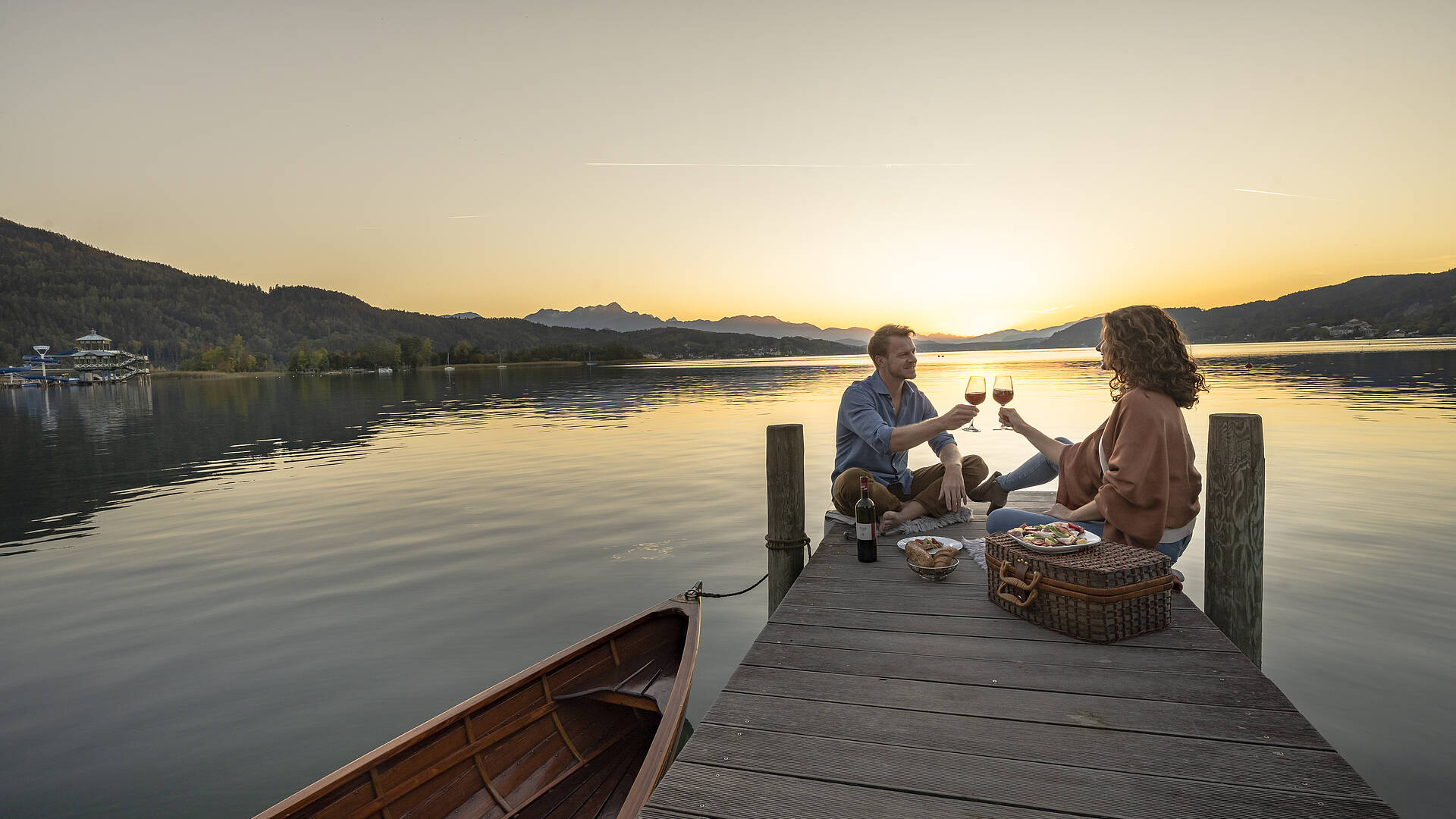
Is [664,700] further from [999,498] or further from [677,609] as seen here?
[999,498]

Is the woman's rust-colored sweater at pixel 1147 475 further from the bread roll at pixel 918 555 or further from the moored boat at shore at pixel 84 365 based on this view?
the moored boat at shore at pixel 84 365

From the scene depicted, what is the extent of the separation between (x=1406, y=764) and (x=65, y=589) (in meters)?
14.3

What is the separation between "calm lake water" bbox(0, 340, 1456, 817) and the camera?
523 cm

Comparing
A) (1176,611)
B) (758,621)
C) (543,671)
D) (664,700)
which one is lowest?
(758,621)

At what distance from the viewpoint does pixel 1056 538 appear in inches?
149

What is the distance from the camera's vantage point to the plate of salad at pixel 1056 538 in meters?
3.71

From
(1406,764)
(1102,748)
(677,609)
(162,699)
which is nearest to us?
(1102,748)

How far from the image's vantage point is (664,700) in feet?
13.8

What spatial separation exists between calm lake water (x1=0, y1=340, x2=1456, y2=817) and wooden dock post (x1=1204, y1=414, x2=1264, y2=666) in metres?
1.51

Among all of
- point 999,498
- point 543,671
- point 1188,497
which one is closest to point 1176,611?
point 1188,497

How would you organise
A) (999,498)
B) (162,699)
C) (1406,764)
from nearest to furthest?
(1406,764) → (162,699) → (999,498)

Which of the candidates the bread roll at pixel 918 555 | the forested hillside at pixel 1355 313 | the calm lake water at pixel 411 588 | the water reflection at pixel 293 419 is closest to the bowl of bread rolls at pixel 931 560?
the bread roll at pixel 918 555

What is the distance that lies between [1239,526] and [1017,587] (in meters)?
1.87

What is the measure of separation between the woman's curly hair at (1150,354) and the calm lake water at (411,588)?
3151 mm
